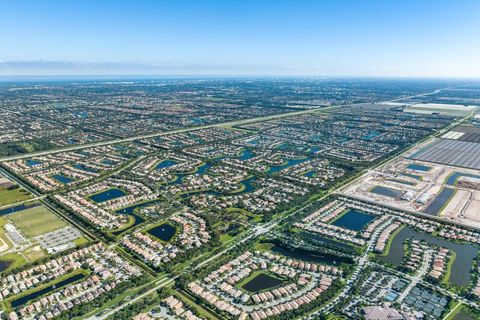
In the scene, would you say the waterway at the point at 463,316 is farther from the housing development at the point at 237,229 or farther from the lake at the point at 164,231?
the lake at the point at 164,231

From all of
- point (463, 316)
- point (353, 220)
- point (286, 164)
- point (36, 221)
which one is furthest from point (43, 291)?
point (286, 164)

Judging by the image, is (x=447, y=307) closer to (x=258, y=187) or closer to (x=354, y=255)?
(x=354, y=255)

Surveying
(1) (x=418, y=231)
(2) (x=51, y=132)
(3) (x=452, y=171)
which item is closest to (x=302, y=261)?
(1) (x=418, y=231)

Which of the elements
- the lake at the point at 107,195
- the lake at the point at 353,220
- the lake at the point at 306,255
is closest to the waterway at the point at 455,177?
the lake at the point at 353,220

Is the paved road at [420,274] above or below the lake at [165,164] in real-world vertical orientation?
below

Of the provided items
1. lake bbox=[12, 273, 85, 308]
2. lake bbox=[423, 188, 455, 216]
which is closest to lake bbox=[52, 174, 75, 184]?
lake bbox=[12, 273, 85, 308]
